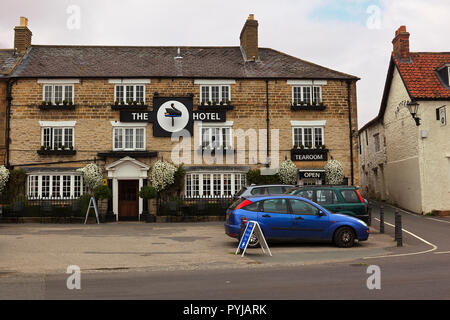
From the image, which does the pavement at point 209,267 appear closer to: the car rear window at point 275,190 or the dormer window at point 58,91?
the car rear window at point 275,190

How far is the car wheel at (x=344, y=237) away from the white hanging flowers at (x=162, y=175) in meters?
11.9

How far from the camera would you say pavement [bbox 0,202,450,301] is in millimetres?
7070

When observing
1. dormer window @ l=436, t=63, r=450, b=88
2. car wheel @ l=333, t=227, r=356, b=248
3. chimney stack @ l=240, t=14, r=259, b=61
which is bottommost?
car wheel @ l=333, t=227, r=356, b=248

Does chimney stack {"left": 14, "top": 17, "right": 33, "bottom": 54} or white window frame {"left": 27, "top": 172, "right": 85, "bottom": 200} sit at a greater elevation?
chimney stack {"left": 14, "top": 17, "right": 33, "bottom": 54}

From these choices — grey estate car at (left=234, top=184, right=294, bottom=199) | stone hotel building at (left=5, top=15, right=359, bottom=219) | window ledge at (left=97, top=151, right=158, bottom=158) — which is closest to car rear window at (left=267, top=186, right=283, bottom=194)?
grey estate car at (left=234, top=184, right=294, bottom=199)

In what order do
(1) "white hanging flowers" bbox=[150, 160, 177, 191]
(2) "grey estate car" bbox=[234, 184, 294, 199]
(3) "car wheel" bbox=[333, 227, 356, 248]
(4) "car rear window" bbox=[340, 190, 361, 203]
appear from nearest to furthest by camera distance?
(3) "car wheel" bbox=[333, 227, 356, 248], (4) "car rear window" bbox=[340, 190, 361, 203], (2) "grey estate car" bbox=[234, 184, 294, 199], (1) "white hanging flowers" bbox=[150, 160, 177, 191]

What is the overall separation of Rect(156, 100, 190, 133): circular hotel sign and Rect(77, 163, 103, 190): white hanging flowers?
4.32 meters

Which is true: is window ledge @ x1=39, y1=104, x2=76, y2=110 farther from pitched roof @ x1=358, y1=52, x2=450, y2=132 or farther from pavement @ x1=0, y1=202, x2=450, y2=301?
pitched roof @ x1=358, y1=52, x2=450, y2=132

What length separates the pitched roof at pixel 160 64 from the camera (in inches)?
968

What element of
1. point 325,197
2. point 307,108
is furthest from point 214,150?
point 325,197

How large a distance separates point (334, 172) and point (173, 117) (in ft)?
31.3

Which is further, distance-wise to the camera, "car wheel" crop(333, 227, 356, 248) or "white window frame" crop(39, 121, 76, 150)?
"white window frame" crop(39, 121, 76, 150)

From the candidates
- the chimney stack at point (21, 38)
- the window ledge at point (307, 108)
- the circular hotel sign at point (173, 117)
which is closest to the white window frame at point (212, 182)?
the circular hotel sign at point (173, 117)
